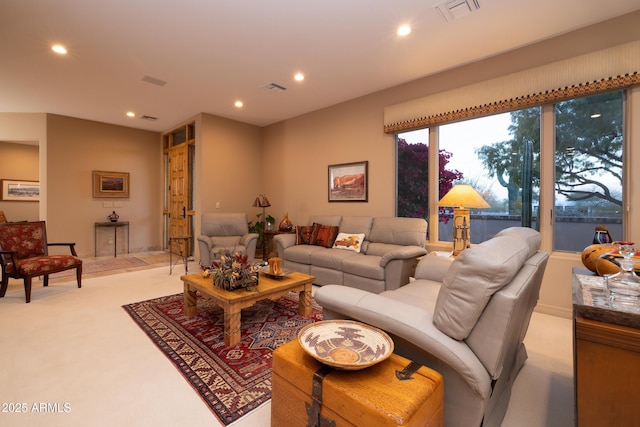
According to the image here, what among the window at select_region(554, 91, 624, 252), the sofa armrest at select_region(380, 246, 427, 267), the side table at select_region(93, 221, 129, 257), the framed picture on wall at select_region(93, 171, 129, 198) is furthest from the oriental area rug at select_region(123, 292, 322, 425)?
the framed picture on wall at select_region(93, 171, 129, 198)

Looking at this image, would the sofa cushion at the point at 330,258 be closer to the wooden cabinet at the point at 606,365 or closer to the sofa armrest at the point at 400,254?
the sofa armrest at the point at 400,254

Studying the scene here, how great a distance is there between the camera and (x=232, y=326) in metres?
2.28

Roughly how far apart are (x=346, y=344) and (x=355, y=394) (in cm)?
26

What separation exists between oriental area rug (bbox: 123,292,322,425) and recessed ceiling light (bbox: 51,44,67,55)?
295 cm

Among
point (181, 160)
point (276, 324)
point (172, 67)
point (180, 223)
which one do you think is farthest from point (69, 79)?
point (276, 324)

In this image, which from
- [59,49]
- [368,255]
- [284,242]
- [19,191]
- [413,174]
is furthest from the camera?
[19,191]

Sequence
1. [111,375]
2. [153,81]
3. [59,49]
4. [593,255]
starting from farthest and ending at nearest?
[153,81] → [59,49] → [111,375] → [593,255]

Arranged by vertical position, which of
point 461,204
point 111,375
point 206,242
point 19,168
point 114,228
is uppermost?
point 19,168

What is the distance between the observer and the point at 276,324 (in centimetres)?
269

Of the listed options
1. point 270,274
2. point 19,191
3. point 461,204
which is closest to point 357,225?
point 461,204

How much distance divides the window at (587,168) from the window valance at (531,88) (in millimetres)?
236

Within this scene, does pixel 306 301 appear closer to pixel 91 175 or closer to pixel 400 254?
pixel 400 254

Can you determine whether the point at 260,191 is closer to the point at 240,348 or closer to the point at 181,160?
the point at 181,160

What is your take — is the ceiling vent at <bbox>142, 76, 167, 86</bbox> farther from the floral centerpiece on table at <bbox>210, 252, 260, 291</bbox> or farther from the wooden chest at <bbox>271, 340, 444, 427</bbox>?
the wooden chest at <bbox>271, 340, 444, 427</bbox>
